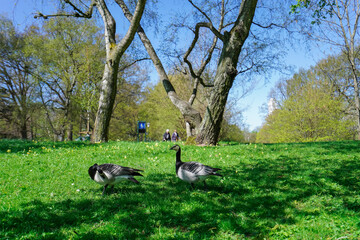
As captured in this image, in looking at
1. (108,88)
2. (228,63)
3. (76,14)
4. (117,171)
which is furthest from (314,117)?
(117,171)

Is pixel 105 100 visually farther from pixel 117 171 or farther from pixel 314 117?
pixel 314 117

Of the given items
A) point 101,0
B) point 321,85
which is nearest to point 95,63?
point 101,0

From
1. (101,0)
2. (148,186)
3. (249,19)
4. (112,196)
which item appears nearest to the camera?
(112,196)

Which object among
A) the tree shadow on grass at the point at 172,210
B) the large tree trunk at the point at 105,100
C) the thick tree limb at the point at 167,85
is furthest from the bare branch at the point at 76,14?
the tree shadow on grass at the point at 172,210

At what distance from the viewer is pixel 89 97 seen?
33.0 meters

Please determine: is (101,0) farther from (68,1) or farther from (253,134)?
(253,134)

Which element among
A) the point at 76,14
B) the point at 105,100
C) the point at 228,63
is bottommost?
the point at 105,100

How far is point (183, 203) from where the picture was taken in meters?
5.25

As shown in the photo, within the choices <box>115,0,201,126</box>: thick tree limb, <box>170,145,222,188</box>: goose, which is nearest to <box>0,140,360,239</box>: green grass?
<box>170,145,222,188</box>: goose

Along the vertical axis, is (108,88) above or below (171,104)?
below

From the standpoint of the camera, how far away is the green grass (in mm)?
4203

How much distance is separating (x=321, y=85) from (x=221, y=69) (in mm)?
26013

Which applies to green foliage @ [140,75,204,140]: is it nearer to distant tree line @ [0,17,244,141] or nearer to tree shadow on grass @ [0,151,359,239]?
distant tree line @ [0,17,244,141]

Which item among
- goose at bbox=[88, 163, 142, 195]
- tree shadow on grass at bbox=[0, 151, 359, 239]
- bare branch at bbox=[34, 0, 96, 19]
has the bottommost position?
tree shadow on grass at bbox=[0, 151, 359, 239]
